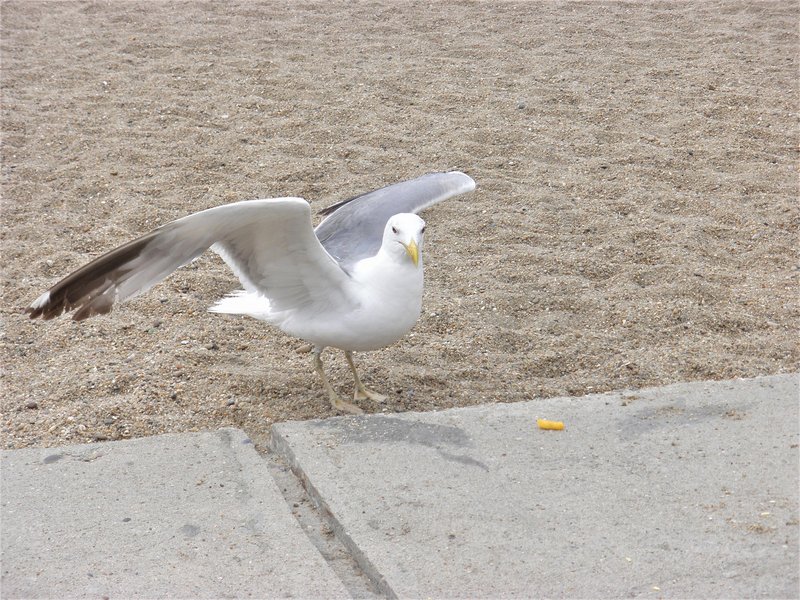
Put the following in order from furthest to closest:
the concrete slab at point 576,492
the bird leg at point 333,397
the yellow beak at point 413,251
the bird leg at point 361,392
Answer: the bird leg at point 361,392 → the bird leg at point 333,397 → the yellow beak at point 413,251 → the concrete slab at point 576,492

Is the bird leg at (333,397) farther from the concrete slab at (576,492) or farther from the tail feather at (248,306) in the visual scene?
the concrete slab at (576,492)

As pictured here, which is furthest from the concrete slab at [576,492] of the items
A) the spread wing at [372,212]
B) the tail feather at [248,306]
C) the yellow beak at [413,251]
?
the spread wing at [372,212]

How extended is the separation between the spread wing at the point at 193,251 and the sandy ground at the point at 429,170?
46 centimetres

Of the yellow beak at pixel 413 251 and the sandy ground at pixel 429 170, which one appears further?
the sandy ground at pixel 429 170

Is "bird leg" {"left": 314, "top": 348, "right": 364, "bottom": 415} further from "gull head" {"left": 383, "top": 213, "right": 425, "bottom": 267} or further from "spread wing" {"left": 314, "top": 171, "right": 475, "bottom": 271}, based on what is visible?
"gull head" {"left": 383, "top": 213, "right": 425, "bottom": 267}

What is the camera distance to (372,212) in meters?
3.87

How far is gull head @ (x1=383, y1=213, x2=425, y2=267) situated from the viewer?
319cm

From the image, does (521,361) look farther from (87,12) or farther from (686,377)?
(87,12)

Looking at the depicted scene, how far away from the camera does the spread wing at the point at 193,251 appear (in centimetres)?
292

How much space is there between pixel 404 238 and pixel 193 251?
652 mm

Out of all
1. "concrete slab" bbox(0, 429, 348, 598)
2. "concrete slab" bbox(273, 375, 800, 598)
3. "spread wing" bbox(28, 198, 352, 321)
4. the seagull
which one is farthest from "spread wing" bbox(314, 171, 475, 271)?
"concrete slab" bbox(0, 429, 348, 598)

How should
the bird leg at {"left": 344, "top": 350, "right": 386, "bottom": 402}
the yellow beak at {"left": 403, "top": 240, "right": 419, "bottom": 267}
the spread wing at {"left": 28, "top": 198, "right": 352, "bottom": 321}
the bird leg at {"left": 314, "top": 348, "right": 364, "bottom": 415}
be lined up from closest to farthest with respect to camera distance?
the spread wing at {"left": 28, "top": 198, "right": 352, "bottom": 321} → the yellow beak at {"left": 403, "top": 240, "right": 419, "bottom": 267} → the bird leg at {"left": 314, "top": 348, "right": 364, "bottom": 415} → the bird leg at {"left": 344, "top": 350, "right": 386, "bottom": 402}

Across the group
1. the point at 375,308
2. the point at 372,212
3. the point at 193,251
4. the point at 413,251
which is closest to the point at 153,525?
the point at 193,251

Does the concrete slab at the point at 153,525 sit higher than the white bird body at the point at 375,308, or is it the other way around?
the white bird body at the point at 375,308
